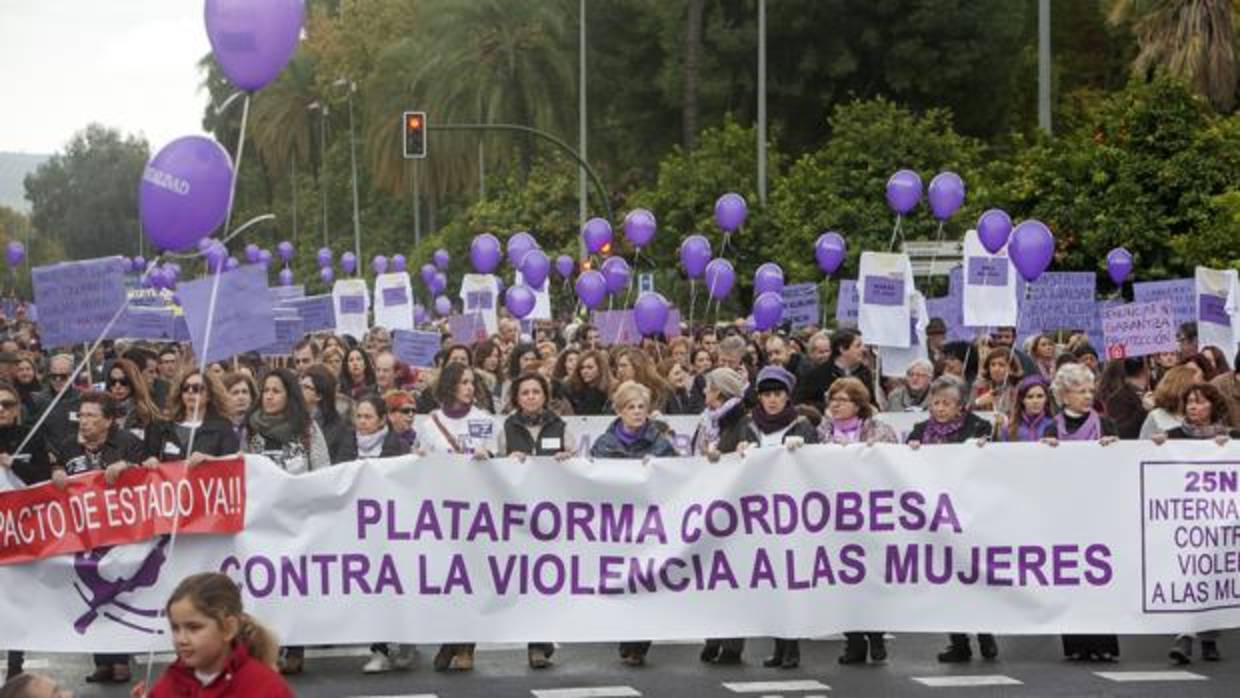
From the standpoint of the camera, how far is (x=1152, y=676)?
11773 mm

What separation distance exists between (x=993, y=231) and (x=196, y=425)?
1035cm

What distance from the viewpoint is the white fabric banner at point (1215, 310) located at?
18703 millimetres

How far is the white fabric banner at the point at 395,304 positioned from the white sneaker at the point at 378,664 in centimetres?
1417

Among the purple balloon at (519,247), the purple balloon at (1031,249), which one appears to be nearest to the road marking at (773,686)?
the purple balloon at (1031,249)

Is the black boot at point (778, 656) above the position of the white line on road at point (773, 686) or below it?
above

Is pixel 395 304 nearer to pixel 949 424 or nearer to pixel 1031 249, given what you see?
pixel 1031 249

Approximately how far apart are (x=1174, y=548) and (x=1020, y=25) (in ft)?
134

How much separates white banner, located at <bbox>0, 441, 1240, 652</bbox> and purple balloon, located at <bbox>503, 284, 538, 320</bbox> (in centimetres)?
1536

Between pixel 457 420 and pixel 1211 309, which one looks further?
pixel 1211 309

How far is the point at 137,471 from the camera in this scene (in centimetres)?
1112

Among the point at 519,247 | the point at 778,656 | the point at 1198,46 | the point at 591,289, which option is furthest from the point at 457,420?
the point at 1198,46

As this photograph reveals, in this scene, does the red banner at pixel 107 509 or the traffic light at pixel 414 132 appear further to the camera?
the traffic light at pixel 414 132

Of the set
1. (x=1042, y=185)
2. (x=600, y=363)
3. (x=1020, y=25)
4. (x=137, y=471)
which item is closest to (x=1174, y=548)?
(x=137, y=471)

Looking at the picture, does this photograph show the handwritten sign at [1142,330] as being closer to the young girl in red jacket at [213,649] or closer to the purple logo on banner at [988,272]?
the purple logo on banner at [988,272]
